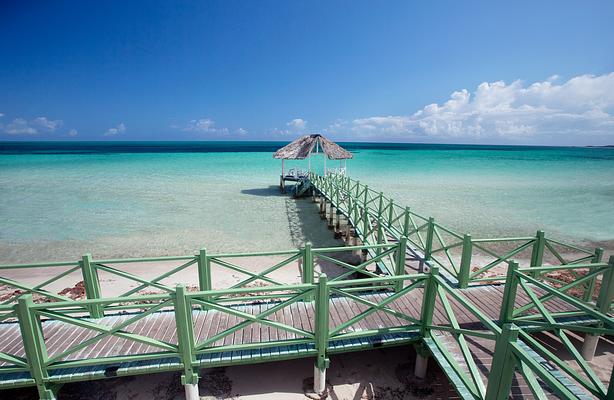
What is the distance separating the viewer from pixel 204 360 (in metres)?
3.84

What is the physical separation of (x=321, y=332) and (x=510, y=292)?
2662 millimetres

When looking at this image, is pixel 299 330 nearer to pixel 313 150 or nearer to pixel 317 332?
pixel 317 332

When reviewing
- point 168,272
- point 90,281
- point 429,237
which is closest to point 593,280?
point 429,237

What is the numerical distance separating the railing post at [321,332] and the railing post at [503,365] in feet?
5.91

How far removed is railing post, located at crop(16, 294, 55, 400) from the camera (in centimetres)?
325

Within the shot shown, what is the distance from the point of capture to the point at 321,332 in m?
3.92

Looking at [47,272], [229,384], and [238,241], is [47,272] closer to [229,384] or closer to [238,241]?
[238,241]

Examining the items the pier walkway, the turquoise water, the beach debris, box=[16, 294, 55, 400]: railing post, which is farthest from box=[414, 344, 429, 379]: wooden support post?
the beach debris

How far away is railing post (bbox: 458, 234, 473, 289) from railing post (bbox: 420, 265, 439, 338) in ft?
5.57

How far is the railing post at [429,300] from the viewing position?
393 centimetres

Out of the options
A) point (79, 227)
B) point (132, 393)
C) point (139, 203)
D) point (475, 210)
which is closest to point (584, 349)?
point (132, 393)

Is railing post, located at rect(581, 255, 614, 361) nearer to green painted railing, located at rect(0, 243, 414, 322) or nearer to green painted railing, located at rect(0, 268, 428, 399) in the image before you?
green painted railing, located at rect(0, 268, 428, 399)

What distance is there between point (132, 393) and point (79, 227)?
11.8 meters

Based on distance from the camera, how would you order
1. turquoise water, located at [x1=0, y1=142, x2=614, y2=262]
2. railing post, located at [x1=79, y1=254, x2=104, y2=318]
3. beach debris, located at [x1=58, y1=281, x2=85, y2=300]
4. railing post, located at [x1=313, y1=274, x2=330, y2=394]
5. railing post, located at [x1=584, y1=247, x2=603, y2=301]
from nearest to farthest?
railing post, located at [x1=313, y1=274, x2=330, y2=394], railing post, located at [x1=79, y1=254, x2=104, y2=318], railing post, located at [x1=584, y1=247, x2=603, y2=301], beach debris, located at [x1=58, y1=281, x2=85, y2=300], turquoise water, located at [x1=0, y1=142, x2=614, y2=262]
